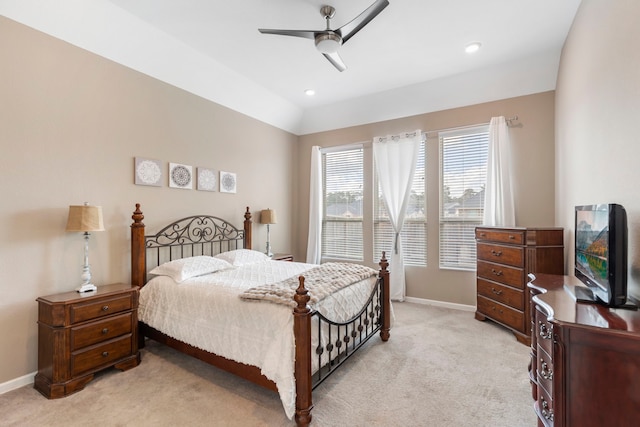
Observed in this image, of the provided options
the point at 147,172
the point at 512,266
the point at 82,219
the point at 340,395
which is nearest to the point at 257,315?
the point at 340,395

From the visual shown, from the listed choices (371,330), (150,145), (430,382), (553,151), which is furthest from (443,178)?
(150,145)

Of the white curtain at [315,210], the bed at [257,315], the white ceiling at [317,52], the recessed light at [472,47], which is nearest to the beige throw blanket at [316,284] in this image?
the bed at [257,315]

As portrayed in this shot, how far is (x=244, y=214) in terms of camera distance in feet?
15.2

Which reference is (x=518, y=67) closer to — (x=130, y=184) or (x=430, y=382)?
(x=430, y=382)

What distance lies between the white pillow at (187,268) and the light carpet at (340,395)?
32.0 inches

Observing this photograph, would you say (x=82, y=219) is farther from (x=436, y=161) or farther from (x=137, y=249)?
(x=436, y=161)

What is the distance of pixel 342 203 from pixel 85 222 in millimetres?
3828

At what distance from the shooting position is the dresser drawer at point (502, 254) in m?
3.22

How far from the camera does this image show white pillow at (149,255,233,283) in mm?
2943

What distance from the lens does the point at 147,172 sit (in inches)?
132

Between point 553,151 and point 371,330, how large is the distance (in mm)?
3221

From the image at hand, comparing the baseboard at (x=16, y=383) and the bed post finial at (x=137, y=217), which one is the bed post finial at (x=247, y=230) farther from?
the baseboard at (x=16, y=383)

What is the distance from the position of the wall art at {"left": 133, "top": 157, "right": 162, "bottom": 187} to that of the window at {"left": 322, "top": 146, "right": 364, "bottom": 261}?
2.97 meters

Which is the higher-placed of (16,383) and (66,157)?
(66,157)
